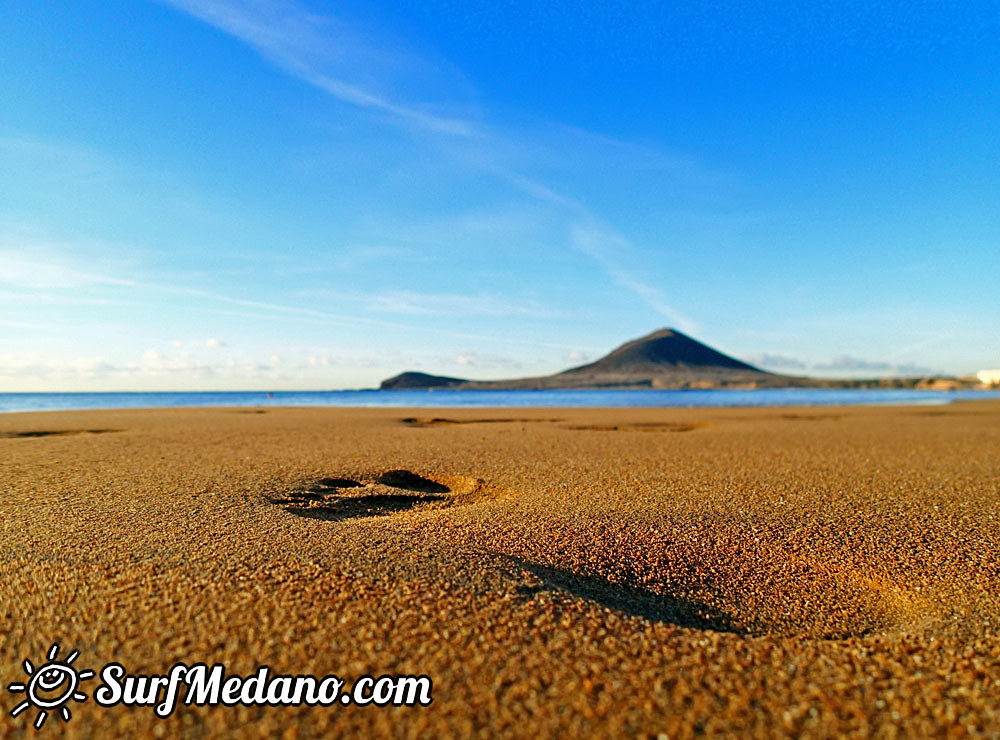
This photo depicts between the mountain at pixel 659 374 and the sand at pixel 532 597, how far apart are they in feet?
368

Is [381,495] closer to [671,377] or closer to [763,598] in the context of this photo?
[763,598]

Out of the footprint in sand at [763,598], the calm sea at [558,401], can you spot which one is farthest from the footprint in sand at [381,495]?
the calm sea at [558,401]

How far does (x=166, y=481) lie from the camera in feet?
18.8

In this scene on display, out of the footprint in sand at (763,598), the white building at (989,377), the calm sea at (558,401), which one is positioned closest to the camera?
the footprint in sand at (763,598)

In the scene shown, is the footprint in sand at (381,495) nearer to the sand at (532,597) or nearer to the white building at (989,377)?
the sand at (532,597)

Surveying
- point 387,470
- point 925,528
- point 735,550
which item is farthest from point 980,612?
point 387,470

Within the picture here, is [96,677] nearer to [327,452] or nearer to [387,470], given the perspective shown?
[387,470]

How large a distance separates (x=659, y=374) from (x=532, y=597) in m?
130

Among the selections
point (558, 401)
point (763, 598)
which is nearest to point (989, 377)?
point (558, 401)

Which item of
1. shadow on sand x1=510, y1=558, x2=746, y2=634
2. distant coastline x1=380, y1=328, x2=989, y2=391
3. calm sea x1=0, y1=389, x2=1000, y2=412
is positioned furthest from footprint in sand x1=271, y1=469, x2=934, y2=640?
distant coastline x1=380, y1=328, x2=989, y2=391

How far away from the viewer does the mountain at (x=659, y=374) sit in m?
119

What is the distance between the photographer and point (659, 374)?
419 feet

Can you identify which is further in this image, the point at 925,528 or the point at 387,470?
the point at 387,470

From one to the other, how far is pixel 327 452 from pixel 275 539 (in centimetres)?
507
